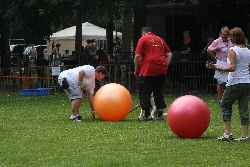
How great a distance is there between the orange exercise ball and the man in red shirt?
410mm

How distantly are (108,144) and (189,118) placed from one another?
4.59ft

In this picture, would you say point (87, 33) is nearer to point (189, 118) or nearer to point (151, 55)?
point (151, 55)

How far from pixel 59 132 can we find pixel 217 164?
162 inches

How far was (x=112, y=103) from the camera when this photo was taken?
496 inches

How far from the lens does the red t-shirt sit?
12836 millimetres

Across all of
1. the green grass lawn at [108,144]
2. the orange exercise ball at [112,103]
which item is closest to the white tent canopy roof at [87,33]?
the green grass lawn at [108,144]

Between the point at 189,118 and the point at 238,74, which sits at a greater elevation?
the point at 238,74

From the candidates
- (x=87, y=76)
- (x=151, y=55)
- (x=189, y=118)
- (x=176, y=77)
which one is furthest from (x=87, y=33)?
(x=189, y=118)

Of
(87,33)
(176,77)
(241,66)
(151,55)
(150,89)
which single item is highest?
(87,33)

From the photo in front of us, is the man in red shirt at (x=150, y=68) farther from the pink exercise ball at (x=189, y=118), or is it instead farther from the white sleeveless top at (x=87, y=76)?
the pink exercise ball at (x=189, y=118)

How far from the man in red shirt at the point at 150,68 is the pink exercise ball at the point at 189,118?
2762 mm

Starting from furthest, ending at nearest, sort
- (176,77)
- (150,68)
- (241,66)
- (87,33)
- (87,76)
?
(87,33) < (176,77) < (87,76) < (150,68) < (241,66)

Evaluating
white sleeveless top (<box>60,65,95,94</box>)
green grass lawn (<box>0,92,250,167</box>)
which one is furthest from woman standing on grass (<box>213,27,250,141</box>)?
white sleeveless top (<box>60,65,95,94</box>)

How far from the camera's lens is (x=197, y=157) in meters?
8.25
